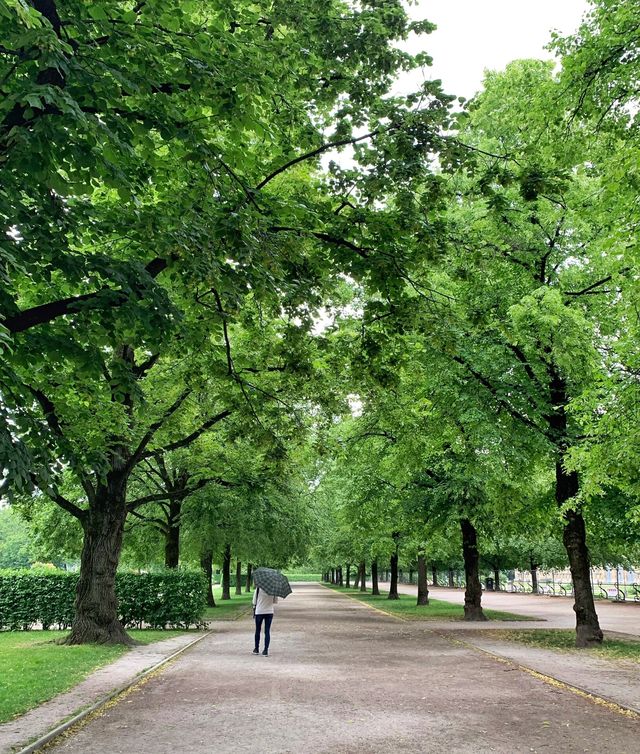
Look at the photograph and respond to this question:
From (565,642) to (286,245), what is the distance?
1403 centimetres

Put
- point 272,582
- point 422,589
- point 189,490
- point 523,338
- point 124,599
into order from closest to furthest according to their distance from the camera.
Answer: point 523,338
point 272,582
point 189,490
point 124,599
point 422,589

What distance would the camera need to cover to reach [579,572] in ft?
54.7

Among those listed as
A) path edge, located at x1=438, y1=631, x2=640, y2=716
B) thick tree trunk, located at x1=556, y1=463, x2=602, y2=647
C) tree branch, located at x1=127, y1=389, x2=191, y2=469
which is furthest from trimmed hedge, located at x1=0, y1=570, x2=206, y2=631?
thick tree trunk, located at x1=556, y1=463, x2=602, y2=647

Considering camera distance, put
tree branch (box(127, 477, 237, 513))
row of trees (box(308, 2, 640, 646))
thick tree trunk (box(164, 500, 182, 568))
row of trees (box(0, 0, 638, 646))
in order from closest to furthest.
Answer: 1. row of trees (box(0, 0, 638, 646))
2. row of trees (box(308, 2, 640, 646))
3. tree branch (box(127, 477, 237, 513))
4. thick tree trunk (box(164, 500, 182, 568))

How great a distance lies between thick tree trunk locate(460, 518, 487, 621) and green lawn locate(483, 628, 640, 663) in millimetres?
4173

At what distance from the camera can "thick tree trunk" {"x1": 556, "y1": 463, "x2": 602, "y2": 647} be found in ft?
53.5

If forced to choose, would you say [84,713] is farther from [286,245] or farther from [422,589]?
[422,589]

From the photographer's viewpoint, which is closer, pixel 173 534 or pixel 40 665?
pixel 40 665

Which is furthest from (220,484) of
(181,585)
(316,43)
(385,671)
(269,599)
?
(316,43)

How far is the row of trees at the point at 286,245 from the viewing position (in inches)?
247

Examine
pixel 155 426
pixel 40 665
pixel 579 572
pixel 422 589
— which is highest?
pixel 155 426

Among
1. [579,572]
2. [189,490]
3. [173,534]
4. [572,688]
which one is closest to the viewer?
[572,688]

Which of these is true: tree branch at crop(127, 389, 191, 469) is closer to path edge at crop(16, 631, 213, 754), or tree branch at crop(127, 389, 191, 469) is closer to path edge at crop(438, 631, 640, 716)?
path edge at crop(16, 631, 213, 754)

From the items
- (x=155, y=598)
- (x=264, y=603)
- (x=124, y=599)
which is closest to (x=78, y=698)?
(x=264, y=603)
